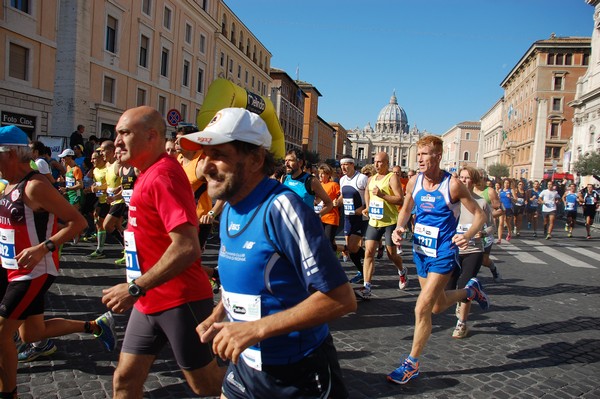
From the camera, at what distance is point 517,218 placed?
1700 centimetres

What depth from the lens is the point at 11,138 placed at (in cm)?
329

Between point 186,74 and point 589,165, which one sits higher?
point 186,74

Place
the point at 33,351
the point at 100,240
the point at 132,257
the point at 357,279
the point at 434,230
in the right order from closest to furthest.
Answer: the point at 132,257
the point at 33,351
the point at 434,230
the point at 357,279
the point at 100,240

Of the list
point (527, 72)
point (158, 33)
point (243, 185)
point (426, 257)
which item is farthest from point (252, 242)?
point (527, 72)

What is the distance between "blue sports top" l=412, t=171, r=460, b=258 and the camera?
166 inches

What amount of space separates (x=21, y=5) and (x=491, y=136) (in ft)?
323

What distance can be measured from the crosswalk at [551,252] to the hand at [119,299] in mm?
10400

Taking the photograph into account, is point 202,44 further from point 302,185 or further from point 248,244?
point 248,244

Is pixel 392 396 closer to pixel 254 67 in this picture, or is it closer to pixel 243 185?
pixel 243 185

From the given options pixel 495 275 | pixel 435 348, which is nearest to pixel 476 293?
pixel 435 348

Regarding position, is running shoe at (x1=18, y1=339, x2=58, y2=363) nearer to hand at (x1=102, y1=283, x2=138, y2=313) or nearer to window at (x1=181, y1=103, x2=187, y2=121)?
hand at (x1=102, y1=283, x2=138, y2=313)

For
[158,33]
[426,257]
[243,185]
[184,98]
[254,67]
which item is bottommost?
[426,257]

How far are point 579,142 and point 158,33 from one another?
132 ft

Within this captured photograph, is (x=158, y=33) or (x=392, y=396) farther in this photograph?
(x=158, y=33)
